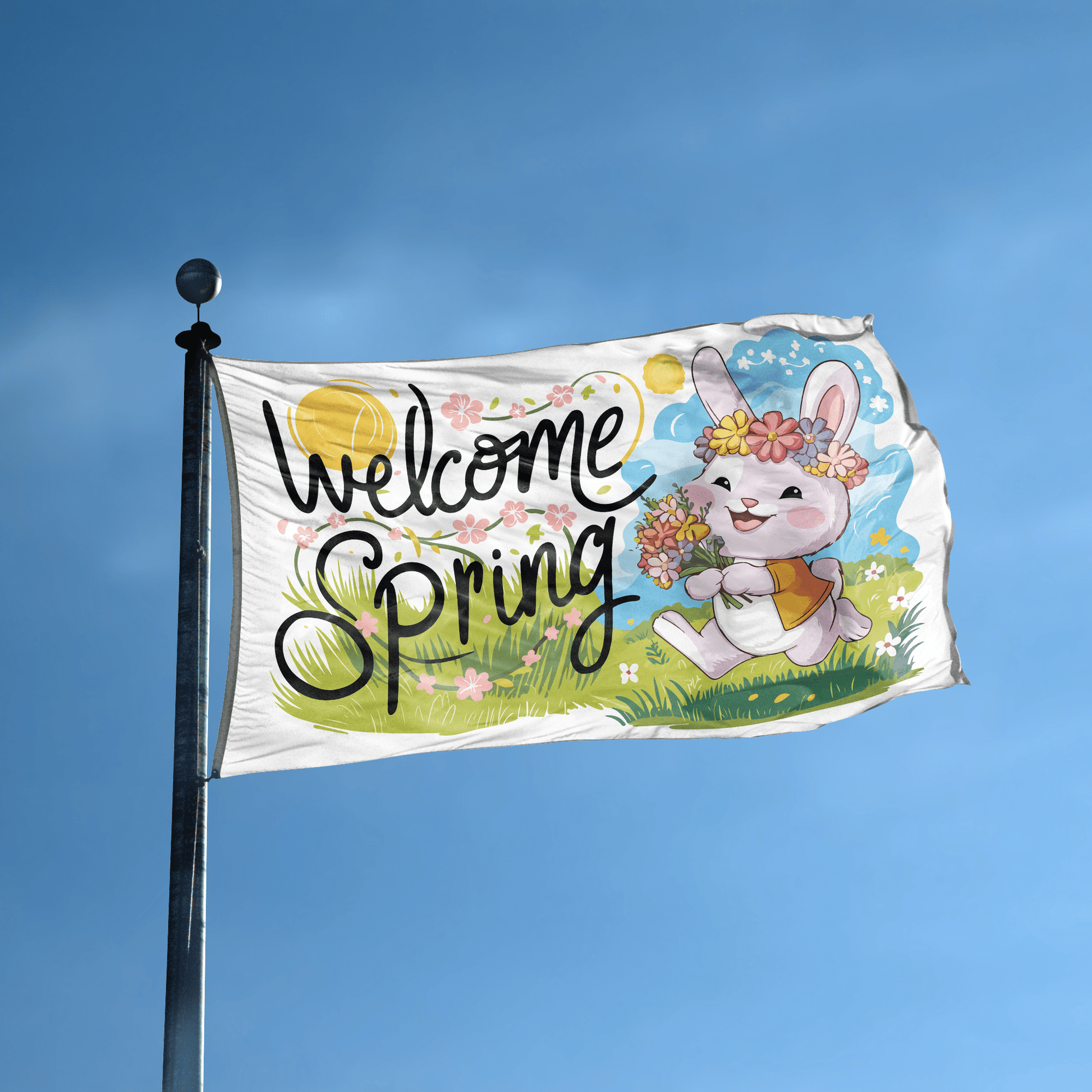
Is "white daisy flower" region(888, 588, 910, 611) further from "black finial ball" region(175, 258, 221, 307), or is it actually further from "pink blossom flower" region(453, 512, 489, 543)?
"black finial ball" region(175, 258, 221, 307)

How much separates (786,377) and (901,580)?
8.06 feet

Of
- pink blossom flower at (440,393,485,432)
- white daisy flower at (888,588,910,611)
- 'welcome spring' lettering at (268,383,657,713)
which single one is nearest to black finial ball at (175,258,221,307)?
'welcome spring' lettering at (268,383,657,713)

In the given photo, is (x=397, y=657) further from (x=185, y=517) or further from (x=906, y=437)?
(x=906, y=437)

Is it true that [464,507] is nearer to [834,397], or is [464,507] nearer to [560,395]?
[560,395]

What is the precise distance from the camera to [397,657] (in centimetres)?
1098

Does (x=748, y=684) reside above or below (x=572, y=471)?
below

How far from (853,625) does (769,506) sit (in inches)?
58.8

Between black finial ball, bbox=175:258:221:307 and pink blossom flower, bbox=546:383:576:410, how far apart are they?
3.41m

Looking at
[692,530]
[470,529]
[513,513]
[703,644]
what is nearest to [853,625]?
[703,644]

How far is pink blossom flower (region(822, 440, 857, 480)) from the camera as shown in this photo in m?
13.0

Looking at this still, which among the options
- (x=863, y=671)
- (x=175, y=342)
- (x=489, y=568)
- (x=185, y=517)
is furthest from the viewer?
(x=863, y=671)

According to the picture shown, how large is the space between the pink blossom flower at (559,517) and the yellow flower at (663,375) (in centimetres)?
168

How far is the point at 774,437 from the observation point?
13094mm

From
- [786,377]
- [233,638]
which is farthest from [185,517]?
[786,377]
